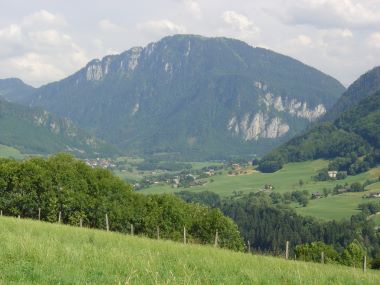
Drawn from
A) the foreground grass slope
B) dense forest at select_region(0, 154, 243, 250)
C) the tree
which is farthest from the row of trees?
the foreground grass slope

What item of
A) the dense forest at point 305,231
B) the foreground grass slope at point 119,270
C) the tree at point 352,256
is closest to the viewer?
the foreground grass slope at point 119,270

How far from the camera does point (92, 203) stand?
2950 inches

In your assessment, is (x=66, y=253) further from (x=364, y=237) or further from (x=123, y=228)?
(x=364, y=237)

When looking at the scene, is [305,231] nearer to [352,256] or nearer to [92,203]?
[352,256]

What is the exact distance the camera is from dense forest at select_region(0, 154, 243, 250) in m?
71.8

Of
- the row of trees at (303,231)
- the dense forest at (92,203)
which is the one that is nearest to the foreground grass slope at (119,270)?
the dense forest at (92,203)

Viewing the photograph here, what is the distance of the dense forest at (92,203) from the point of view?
7181 cm

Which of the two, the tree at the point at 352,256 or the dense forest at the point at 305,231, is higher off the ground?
the tree at the point at 352,256

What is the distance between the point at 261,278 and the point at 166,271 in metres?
3.24

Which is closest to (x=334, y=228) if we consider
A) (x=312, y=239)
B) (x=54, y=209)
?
(x=312, y=239)

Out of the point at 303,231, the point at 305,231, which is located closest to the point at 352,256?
the point at 303,231

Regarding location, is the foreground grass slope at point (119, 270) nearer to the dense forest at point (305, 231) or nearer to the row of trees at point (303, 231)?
the dense forest at point (305, 231)

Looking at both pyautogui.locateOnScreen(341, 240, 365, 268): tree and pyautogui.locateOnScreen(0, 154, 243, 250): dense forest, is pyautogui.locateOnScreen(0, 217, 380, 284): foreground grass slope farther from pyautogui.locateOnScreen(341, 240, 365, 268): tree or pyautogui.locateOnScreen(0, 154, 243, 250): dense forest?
pyautogui.locateOnScreen(341, 240, 365, 268): tree

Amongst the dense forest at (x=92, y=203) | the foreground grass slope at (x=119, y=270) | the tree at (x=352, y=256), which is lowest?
the tree at (x=352, y=256)
